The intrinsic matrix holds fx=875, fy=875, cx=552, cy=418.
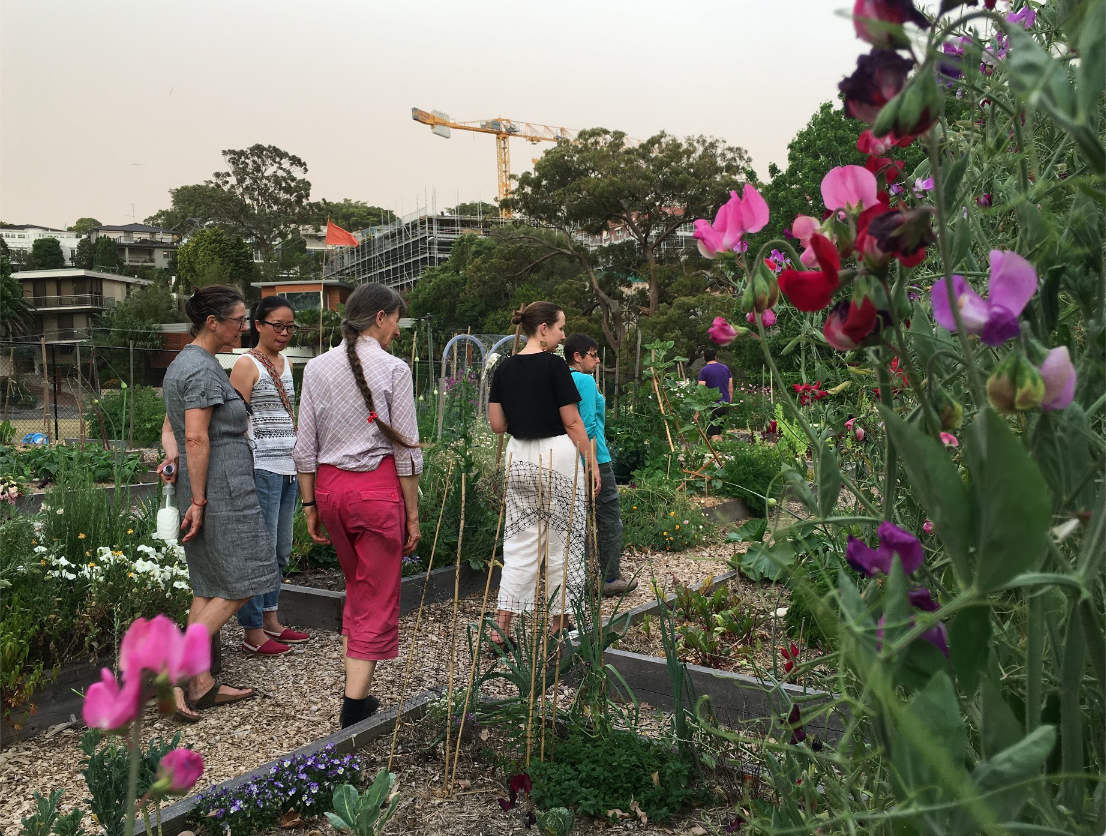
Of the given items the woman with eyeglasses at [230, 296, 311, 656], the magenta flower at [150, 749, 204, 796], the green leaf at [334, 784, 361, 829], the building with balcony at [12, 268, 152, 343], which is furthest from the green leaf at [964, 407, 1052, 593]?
the building with balcony at [12, 268, 152, 343]

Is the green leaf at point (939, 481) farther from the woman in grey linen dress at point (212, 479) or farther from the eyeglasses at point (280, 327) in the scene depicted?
the eyeglasses at point (280, 327)

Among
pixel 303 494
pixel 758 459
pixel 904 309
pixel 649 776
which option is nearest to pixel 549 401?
pixel 303 494

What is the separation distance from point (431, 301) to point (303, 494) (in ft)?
130

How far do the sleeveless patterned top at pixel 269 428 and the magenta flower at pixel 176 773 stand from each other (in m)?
3.28

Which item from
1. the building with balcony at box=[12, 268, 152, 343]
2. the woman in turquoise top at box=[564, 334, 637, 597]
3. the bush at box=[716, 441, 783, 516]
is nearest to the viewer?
the woman in turquoise top at box=[564, 334, 637, 597]

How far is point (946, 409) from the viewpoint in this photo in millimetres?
627

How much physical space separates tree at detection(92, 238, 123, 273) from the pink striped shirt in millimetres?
62096

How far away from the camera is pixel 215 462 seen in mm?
3207

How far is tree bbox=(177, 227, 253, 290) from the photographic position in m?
46.9

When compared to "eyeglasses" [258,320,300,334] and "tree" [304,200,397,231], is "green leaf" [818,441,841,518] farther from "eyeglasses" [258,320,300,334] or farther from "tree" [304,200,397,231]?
"tree" [304,200,397,231]

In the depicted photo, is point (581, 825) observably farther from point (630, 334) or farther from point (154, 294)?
point (154, 294)

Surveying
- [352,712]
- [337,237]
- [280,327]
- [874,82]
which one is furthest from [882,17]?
[337,237]

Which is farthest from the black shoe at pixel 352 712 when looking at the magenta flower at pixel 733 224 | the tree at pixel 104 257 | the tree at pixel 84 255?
the tree at pixel 84 255

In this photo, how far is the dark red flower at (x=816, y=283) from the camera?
1.94ft
